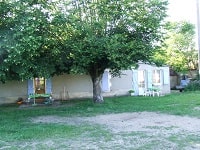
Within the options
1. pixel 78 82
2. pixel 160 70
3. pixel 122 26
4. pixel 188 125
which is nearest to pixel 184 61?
pixel 160 70

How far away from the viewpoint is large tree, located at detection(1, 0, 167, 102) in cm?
1182

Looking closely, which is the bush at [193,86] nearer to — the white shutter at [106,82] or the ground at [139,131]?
the white shutter at [106,82]

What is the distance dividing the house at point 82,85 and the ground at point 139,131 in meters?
9.60

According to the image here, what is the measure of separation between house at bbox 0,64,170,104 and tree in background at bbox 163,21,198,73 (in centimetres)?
680

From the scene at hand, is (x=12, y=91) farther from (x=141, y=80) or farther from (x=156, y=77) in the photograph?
(x=156, y=77)

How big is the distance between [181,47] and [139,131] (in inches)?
1025

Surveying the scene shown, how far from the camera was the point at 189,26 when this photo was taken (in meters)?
34.3

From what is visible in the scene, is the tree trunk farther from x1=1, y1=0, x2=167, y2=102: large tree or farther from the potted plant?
the potted plant

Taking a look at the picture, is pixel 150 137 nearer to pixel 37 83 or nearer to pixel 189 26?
pixel 37 83

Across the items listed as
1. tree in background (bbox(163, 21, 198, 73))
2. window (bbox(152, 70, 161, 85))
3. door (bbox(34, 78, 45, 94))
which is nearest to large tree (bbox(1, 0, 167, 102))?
door (bbox(34, 78, 45, 94))

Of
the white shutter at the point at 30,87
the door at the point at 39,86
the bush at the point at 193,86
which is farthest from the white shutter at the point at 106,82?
the bush at the point at 193,86

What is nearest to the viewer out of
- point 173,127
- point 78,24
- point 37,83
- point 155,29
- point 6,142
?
point 6,142

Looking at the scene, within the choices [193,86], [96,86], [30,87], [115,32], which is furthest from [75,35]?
[193,86]

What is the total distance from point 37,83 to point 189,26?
56.4 feet
